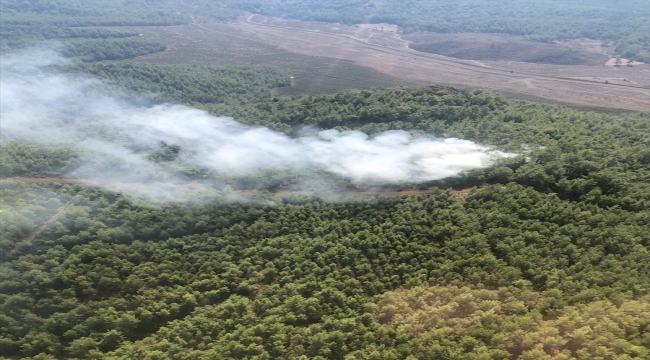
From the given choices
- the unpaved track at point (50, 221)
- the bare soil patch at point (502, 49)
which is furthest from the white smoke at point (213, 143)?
the bare soil patch at point (502, 49)

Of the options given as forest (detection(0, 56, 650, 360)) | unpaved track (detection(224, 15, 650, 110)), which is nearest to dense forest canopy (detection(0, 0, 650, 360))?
forest (detection(0, 56, 650, 360))

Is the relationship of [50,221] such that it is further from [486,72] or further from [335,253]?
[486,72]

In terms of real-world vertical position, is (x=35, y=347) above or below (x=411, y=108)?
below

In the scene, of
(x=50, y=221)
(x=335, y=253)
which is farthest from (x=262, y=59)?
(x=335, y=253)

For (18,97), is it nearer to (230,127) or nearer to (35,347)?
(230,127)

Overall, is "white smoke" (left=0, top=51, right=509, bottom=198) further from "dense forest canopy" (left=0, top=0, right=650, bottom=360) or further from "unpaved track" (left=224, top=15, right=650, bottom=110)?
"unpaved track" (left=224, top=15, right=650, bottom=110)

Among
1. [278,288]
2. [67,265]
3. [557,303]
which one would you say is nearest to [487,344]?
[557,303]

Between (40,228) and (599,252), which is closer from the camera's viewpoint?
(599,252)
